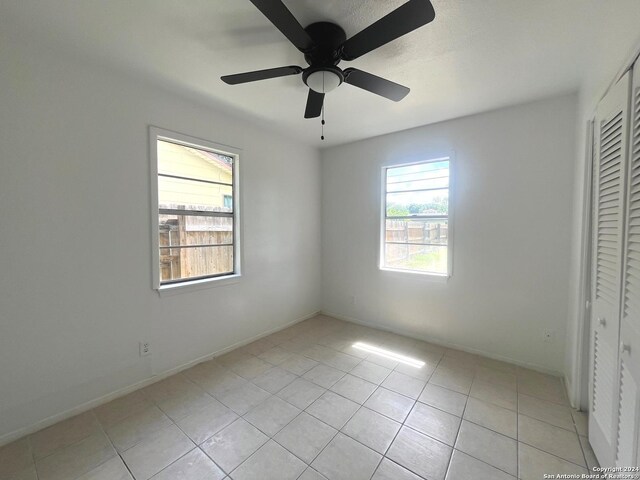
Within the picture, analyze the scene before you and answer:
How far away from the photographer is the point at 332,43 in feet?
5.06

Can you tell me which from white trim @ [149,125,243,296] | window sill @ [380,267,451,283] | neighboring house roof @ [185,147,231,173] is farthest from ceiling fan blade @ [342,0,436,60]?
window sill @ [380,267,451,283]

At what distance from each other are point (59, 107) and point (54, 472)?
2.31 m

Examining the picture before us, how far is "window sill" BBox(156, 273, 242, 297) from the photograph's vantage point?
2.37 metres

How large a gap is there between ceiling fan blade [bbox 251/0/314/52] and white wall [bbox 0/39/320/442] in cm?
163

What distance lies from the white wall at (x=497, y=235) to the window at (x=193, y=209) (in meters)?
1.84

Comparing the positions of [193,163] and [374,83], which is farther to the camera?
[193,163]

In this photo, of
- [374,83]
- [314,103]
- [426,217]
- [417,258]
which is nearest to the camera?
[374,83]

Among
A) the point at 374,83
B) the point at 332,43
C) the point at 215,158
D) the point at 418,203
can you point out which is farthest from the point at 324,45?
the point at 418,203

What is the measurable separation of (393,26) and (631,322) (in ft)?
5.62

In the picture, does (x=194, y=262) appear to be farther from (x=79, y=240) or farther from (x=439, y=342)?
(x=439, y=342)

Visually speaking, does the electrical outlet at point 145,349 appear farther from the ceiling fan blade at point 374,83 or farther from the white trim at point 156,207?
the ceiling fan blade at point 374,83

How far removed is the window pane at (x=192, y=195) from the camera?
96.2 inches

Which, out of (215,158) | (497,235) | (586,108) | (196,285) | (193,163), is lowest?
(196,285)

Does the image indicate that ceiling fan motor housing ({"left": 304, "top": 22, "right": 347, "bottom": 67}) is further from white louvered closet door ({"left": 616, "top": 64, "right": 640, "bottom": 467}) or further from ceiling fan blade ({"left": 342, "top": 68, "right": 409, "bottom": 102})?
white louvered closet door ({"left": 616, "top": 64, "right": 640, "bottom": 467})
